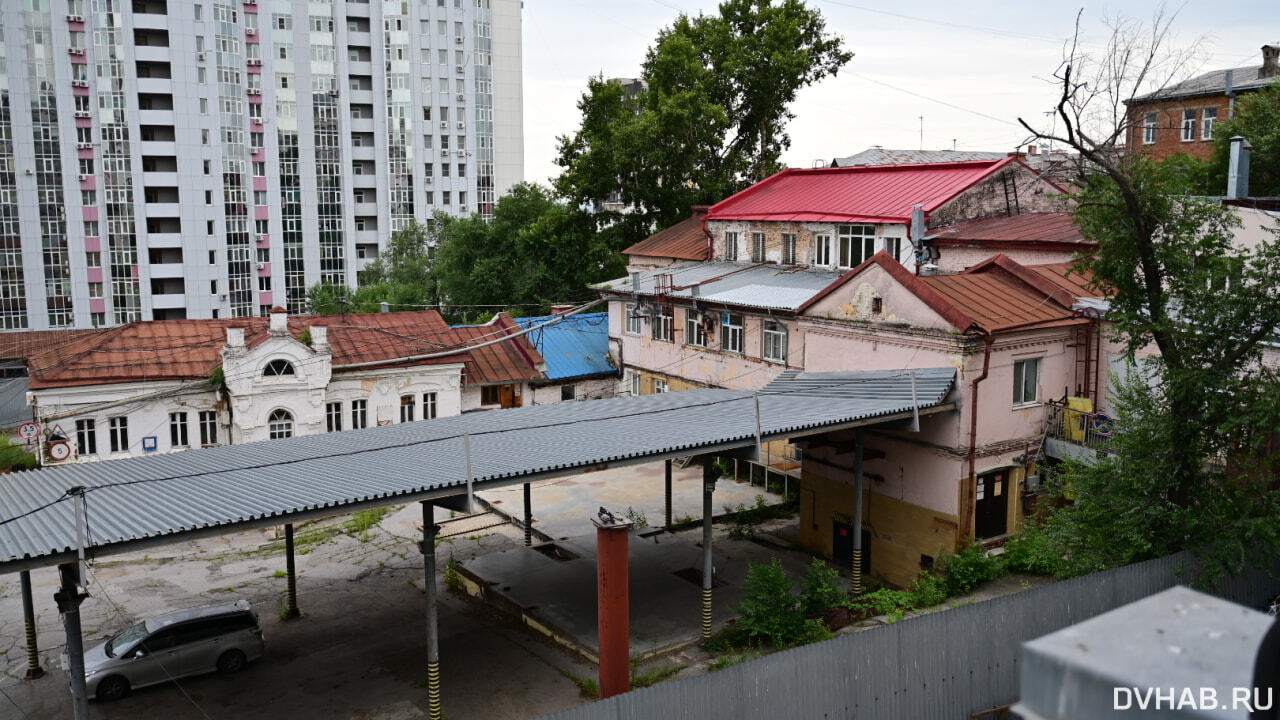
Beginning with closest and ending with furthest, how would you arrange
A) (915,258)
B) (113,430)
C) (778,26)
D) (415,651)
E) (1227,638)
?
(1227,638), (415,651), (915,258), (113,430), (778,26)

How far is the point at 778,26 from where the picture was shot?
142 feet

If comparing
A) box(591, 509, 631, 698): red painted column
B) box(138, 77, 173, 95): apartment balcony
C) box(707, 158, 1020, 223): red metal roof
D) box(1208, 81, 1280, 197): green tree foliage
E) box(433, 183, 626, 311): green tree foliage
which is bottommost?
box(591, 509, 631, 698): red painted column

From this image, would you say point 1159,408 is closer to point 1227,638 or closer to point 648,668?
point 648,668

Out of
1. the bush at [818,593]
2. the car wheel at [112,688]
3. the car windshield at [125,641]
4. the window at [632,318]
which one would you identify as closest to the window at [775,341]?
the window at [632,318]

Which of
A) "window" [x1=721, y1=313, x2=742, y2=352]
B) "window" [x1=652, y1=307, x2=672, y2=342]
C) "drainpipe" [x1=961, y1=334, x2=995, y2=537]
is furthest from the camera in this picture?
"window" [x1=652, y1=307, x2=672, y2=342]

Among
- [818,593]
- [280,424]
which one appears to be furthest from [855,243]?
[280,424]

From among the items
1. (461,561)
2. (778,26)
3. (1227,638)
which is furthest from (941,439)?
(778,26)

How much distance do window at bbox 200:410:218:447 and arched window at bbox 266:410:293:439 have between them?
1.85 meters

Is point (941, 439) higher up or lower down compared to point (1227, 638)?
lower down

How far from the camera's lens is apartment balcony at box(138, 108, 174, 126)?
63.6m

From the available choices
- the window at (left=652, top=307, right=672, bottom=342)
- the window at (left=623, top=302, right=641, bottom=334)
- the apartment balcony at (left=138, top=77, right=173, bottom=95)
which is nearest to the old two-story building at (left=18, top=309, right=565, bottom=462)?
the window at (left=623, top=302, right=641, bottom=334)

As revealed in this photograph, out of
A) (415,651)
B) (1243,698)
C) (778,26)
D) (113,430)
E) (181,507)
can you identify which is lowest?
(415,651)

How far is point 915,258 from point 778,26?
1991 cm

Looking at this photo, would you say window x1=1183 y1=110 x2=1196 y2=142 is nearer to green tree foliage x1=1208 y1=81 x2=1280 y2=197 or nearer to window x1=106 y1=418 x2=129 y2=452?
green tree foliage x1=1208 y1=81 x2=1280 y2=197
